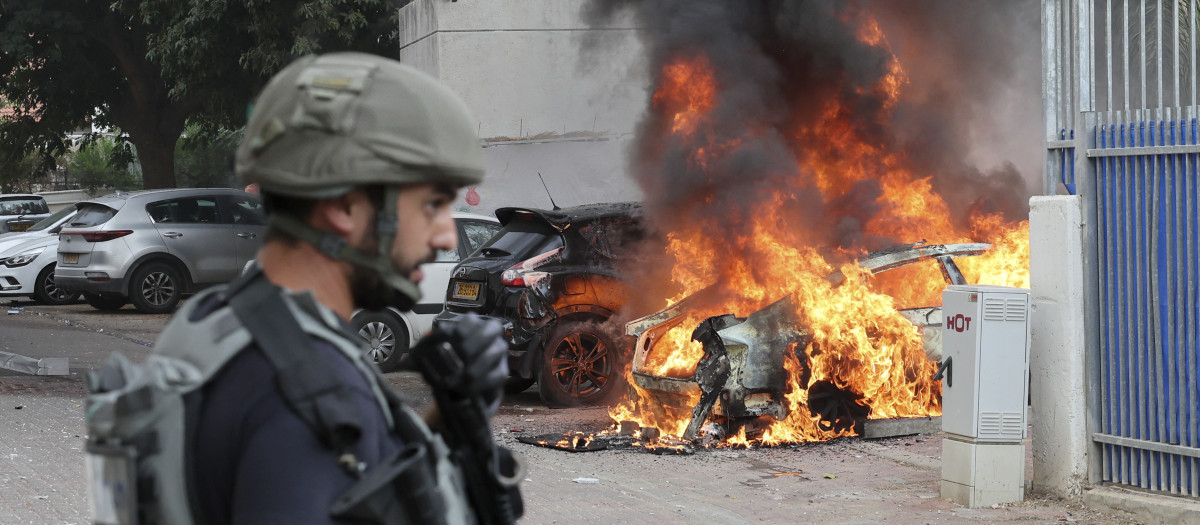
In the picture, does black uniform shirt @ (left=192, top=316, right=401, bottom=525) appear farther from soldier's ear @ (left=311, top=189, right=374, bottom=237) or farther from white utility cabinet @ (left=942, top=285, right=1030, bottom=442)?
white utility cabinet @ (left=942, top=285, right=1030, bottom=442)

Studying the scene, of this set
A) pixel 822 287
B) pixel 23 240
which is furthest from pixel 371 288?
pixel 23 240

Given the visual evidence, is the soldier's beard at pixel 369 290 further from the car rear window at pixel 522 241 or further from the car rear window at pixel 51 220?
the car rear window at pixel 51 220

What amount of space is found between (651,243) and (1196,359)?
520cm

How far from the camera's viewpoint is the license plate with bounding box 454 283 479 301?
1095 cm

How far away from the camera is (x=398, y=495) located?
1.54 metres

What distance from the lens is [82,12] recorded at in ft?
74.7

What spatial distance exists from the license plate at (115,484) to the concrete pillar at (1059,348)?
6.24 m

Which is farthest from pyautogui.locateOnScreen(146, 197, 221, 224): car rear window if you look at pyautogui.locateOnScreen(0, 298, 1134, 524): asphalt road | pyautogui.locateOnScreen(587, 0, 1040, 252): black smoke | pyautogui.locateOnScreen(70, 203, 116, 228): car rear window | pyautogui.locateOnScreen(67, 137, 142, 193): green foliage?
pyautogui.locateOnScreen(67, 137, 142, 193): green foliage

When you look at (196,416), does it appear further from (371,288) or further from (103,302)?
(103,302)

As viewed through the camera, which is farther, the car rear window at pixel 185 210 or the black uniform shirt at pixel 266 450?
the car rear window at pixel 185 210

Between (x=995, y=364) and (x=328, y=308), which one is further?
(x=995, y=364)

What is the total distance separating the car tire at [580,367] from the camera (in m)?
10.5

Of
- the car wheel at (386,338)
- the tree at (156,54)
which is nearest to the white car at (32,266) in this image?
the tree at (156,54)

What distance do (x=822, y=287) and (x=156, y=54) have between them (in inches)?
579
